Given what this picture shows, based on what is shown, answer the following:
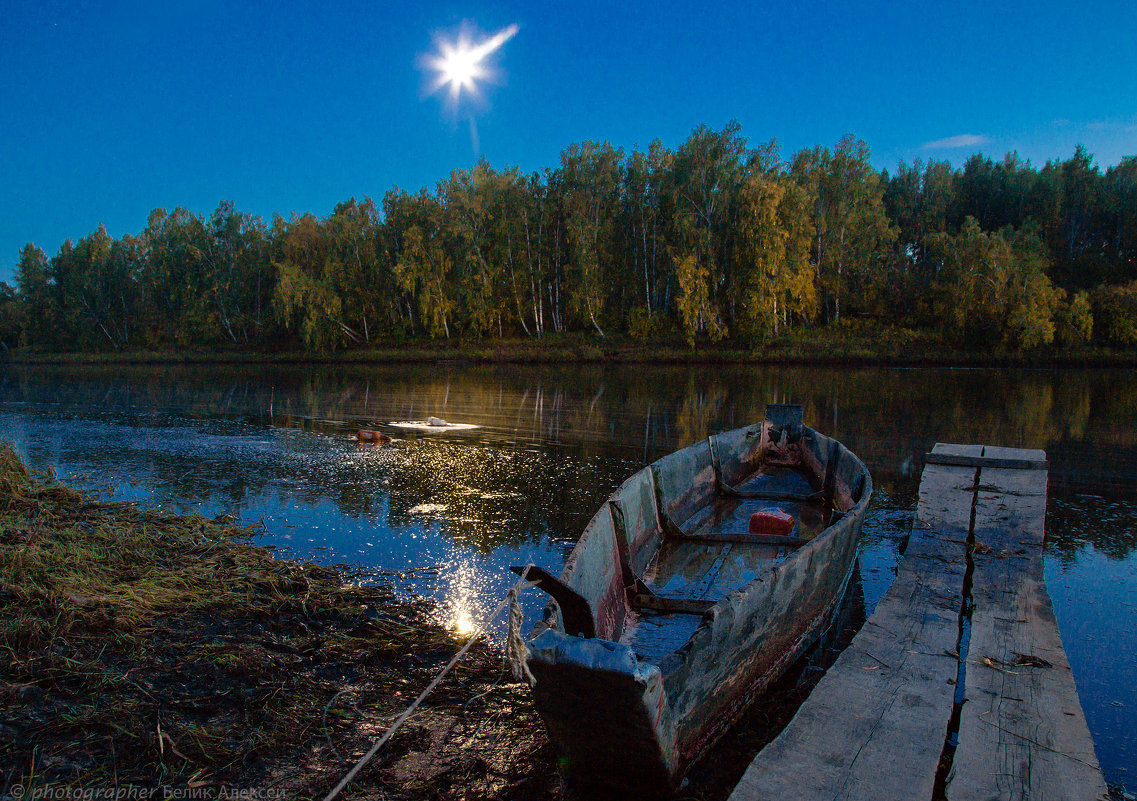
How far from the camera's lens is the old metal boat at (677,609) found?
2.83 metres

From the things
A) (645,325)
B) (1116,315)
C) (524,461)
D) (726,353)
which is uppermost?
(1116,315)

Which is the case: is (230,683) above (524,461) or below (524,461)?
below

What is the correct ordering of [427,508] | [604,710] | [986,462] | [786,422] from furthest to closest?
[786,422]
[427,508]
[986,462]
[604,710]

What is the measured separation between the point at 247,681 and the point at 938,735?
4011 mm

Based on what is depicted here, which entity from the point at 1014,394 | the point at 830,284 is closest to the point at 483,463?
the point at 1014,394

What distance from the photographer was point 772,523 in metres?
6.54

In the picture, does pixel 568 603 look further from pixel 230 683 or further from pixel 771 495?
pixel 771 495

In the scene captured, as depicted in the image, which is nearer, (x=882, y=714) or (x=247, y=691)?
(x=882, y=714)

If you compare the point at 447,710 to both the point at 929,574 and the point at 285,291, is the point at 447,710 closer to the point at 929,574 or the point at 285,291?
the point at 929,574

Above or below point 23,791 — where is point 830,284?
above

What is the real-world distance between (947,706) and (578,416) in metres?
14.8

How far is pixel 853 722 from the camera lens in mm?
3404

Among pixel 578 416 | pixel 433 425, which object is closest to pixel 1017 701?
pixel 433 425

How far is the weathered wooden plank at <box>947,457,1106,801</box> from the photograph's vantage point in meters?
3.03
